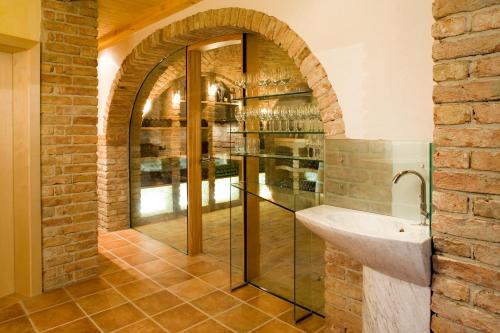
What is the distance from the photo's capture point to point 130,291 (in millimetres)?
3088

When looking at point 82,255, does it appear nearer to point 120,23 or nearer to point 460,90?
point 120,23

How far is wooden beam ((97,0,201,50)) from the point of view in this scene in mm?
3504

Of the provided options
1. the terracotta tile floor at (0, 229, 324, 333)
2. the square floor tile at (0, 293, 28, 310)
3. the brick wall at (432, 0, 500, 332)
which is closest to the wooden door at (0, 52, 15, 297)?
the square floor tile at (0, 293, 28, 310)

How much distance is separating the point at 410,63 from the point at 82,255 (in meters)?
3.02

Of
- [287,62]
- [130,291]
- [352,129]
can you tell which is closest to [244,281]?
[130,291]

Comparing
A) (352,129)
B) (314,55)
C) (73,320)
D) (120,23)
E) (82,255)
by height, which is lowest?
(73,320)

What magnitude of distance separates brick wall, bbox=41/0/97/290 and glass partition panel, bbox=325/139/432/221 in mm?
2150

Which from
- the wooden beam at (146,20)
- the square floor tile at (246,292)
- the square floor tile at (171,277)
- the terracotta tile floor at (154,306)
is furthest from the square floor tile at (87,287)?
the wooden beam at (146,20)

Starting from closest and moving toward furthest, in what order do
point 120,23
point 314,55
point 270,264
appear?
point 314,55 → point 270,264 → point 120,23

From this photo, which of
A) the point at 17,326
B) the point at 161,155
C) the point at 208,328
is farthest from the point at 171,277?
the point at 161,155

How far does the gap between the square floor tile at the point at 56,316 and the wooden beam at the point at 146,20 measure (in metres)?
2.78

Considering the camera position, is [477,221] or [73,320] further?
[73,320]

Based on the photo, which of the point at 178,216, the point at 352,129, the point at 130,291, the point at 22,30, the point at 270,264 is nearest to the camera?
the point at 352,129

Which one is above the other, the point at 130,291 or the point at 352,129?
the point at 352,129
